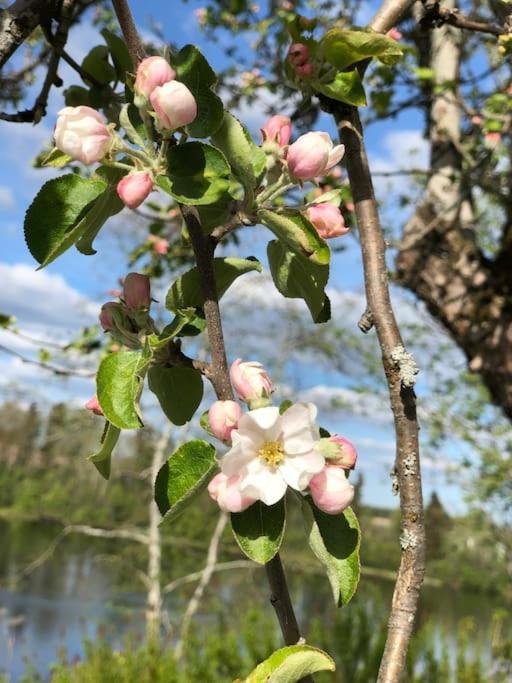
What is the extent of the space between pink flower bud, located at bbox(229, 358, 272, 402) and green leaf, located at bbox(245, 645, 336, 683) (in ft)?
0.54

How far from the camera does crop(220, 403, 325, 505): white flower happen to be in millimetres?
448

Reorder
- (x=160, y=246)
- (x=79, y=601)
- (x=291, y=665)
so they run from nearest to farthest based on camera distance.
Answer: (x=291, y=665) < (x=160, y=246) < (x=79, y=601)

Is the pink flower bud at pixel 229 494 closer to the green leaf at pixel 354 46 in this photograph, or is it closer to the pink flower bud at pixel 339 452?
the pink flower bud at pixel 339 452

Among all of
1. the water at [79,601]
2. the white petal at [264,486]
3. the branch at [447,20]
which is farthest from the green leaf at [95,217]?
the water at [79,601]

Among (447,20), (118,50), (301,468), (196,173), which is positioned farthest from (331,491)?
(447,20)

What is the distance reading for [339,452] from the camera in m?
0.47

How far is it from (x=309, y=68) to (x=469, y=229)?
2.52m

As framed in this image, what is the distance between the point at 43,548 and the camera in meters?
18.8

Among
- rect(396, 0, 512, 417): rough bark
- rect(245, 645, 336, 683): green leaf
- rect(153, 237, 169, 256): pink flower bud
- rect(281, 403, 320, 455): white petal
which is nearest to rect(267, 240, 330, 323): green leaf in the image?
rect(281, 403, 320, 455): white petal

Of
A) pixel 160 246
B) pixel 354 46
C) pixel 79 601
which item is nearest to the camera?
pixel 354 46

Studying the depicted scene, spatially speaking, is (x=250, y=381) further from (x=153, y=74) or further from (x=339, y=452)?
(x=153, y=74)

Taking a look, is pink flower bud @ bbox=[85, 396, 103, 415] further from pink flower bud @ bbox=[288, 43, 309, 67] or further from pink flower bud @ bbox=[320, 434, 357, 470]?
pink flower bud @ bbox=[288, 43, 309, 67]

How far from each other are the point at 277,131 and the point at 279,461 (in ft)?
0.92

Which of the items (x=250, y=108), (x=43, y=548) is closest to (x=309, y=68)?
(x=250, y=108)
